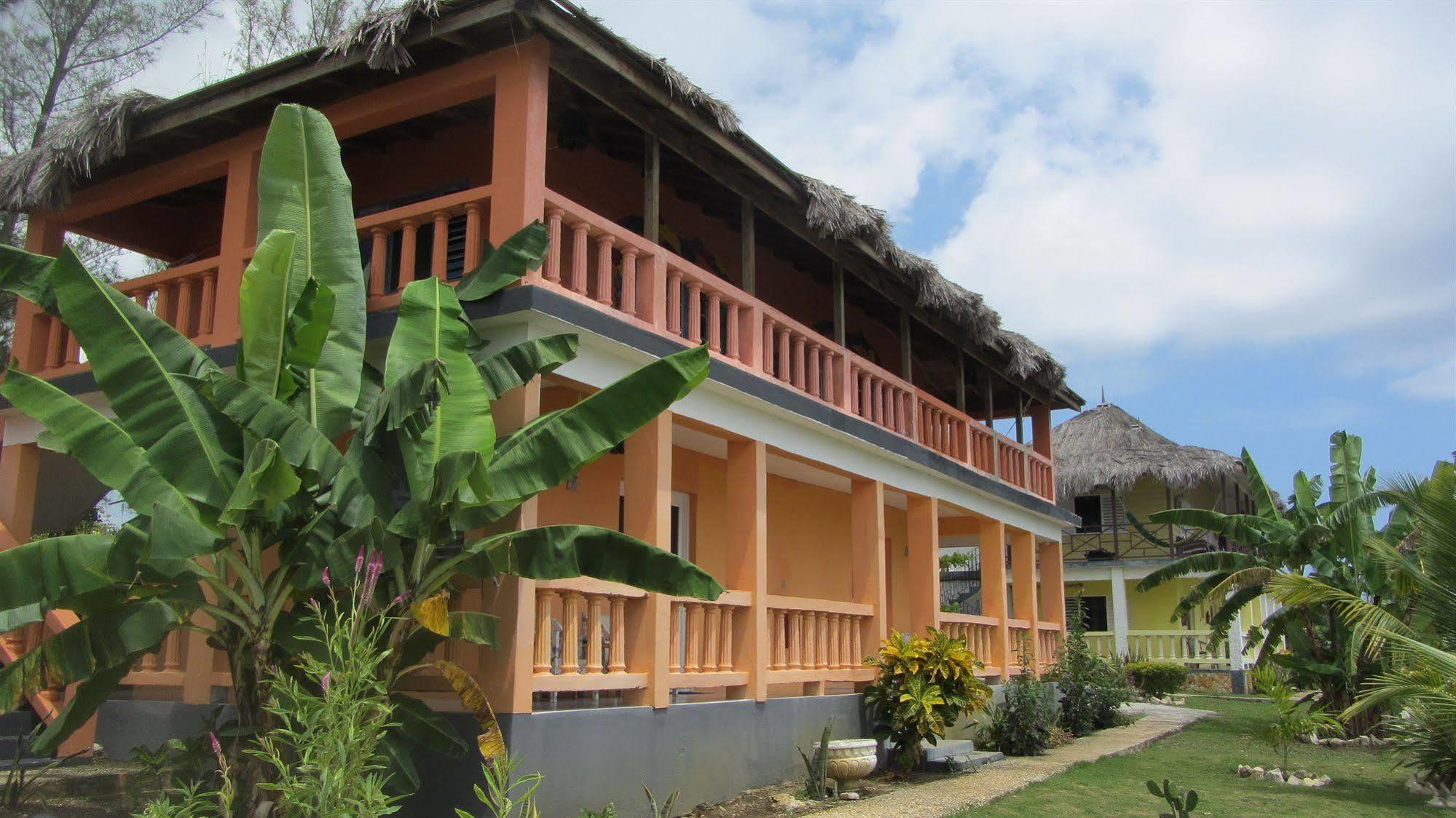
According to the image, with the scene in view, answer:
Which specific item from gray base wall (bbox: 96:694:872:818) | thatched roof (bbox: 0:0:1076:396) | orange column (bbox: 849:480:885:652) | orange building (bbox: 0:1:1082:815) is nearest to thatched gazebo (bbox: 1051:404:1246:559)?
orange building (bbox: 0:1:1082:815)

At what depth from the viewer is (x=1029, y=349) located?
14984 mm

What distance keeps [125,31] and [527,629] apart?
13756mm

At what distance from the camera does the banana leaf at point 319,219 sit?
683 cm

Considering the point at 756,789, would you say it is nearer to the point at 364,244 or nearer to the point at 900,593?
the point at 364,244

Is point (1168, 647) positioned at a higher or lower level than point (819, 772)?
higher

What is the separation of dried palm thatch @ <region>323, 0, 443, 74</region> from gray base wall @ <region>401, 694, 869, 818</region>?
14.2ft

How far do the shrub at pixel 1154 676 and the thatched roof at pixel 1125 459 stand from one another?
6.36 metres

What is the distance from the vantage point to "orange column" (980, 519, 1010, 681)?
46.2ft

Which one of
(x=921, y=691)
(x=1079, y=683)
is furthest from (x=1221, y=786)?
(x=1079, y=683)

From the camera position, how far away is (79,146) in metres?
8.99

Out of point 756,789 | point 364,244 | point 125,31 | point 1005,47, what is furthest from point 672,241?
point 125,31

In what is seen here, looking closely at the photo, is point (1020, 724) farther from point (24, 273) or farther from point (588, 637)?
point (24, 273)

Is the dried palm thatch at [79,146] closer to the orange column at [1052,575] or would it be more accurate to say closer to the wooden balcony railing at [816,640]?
the wooden balcony railing at [816,640]

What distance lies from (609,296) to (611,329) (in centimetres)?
34
